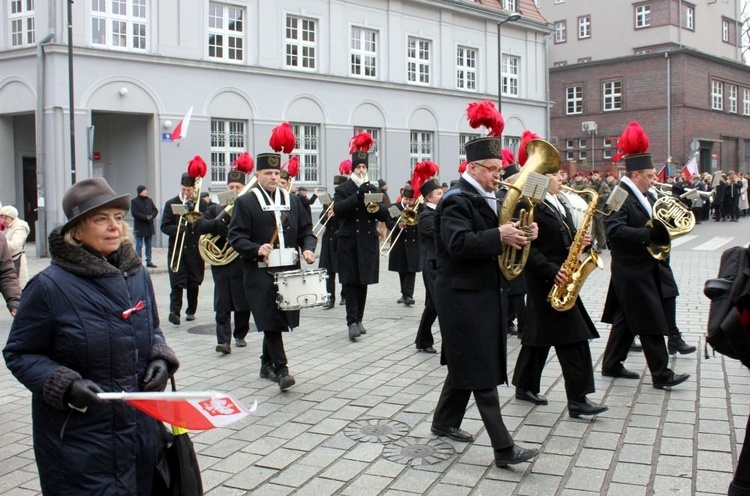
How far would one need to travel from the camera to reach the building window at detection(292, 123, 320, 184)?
27.5 m

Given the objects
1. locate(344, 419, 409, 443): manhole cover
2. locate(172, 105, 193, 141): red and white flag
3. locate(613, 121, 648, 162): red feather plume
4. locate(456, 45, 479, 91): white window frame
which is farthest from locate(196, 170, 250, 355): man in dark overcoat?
locate(456, 45, 479, 91): white window frame

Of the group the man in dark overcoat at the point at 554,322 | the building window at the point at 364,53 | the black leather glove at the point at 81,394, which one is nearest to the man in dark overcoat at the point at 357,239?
the man in dark overcoat at the point at 554,322

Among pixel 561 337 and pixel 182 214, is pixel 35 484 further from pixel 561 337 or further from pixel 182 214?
pixel 182 214

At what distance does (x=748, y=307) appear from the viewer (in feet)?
11.0

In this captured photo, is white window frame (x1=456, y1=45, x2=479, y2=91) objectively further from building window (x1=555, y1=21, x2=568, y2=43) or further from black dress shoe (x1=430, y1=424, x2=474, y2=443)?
black dress shoe (x1=430, y1=424, x2=474, y2=443)

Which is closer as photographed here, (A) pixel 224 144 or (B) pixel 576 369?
(B) pixel 576 369

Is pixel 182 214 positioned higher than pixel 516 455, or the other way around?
pixel 182 214

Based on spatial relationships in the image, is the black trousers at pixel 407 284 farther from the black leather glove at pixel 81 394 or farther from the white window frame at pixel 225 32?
the white window frame at pixel 225 32

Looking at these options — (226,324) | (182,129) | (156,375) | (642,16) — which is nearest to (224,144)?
(182,129)

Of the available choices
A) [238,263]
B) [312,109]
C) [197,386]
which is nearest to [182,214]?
[238,263]

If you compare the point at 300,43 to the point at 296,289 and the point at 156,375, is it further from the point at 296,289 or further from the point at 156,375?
the point at 156,375

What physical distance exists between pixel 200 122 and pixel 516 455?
21128 mm

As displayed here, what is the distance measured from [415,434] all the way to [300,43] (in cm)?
2335

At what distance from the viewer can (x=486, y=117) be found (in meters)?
5.70
